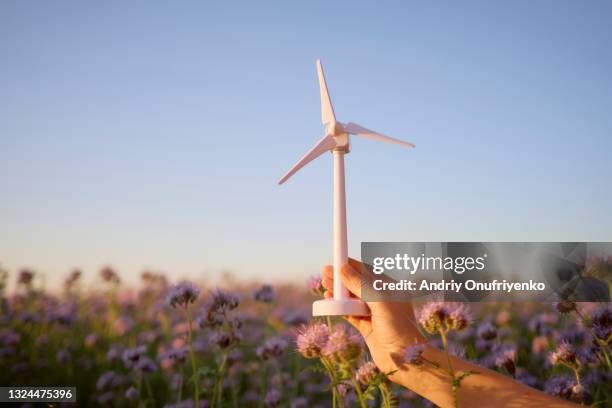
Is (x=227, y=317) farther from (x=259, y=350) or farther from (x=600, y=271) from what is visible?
(x=600, y=271)

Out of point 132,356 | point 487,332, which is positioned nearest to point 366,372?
point 487,332

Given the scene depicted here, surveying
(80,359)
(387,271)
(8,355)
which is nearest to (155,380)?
(80,359)

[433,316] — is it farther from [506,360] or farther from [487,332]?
[487,332]

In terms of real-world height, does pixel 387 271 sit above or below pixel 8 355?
above

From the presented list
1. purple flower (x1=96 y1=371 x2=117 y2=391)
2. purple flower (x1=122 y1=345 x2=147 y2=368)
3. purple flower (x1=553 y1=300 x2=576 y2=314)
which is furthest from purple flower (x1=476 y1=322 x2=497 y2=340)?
purple flower (x1=96 y1=371 x2=117 y2=391)

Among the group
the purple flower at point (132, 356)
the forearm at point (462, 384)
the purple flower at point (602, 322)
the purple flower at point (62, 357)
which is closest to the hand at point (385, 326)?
the forearm at point (462, 384)

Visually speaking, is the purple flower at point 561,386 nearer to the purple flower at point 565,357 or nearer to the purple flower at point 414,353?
the purple flower at point 565,357

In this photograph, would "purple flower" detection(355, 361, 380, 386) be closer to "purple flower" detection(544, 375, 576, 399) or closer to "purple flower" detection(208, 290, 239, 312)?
"purple flower" detection(544, 375, 576, 399)
